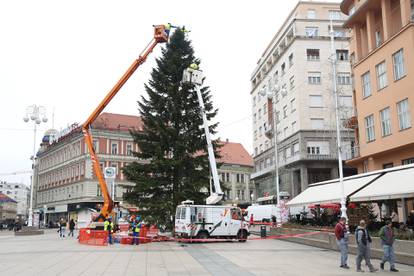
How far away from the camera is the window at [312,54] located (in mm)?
58263

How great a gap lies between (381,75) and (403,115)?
426 cm

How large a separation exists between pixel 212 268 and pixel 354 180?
1510 centimetres

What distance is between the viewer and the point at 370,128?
1367 inches

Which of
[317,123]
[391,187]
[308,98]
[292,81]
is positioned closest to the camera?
[391,187]

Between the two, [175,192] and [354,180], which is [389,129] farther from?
[175,192]

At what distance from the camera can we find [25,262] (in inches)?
714

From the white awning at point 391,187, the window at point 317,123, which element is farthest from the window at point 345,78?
the white awning at point 391,187

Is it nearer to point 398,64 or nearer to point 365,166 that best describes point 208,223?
point 365,166

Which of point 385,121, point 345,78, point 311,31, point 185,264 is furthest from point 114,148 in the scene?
point 185,264

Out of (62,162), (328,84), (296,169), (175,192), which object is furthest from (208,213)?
(62,162)

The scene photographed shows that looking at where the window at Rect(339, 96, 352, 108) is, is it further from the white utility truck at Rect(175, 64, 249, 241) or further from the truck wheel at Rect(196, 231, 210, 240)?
the truck wheel at Rect(196, 231, 210, 240)

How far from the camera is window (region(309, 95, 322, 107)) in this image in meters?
56.8

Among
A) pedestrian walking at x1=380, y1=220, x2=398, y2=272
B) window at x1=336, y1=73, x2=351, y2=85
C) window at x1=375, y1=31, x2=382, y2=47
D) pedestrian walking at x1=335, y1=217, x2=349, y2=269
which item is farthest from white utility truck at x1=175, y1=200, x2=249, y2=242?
→ window at x1=336, y1=73, x2=351, y2=85

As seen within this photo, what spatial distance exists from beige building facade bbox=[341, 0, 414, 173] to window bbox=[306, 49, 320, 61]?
1925cm
